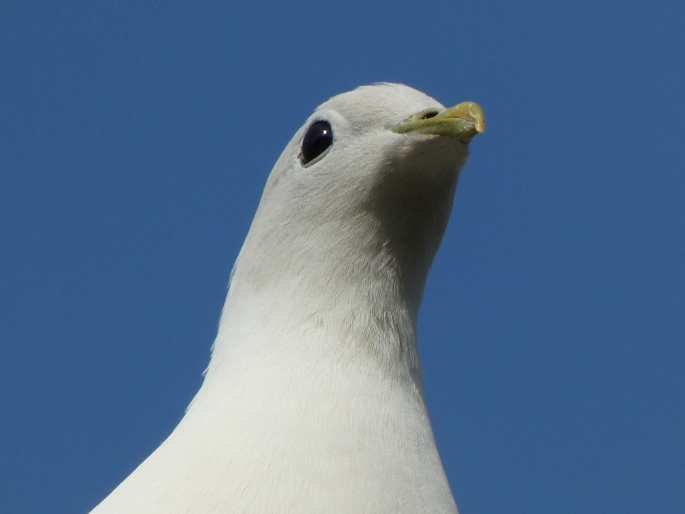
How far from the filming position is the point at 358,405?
16.2 ft

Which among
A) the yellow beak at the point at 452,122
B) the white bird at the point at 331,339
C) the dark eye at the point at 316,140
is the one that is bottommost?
the white bird at the point at 331,339

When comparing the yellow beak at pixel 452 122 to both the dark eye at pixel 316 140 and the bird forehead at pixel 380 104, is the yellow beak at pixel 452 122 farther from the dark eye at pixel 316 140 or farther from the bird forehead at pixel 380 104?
the dark eye at pixel 316 140

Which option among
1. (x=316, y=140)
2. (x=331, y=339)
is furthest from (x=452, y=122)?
(x=331, y=339)

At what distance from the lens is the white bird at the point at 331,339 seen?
4.55 meters

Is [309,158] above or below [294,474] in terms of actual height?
above

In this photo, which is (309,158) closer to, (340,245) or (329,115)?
(329,115)

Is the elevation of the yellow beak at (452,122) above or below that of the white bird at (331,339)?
above

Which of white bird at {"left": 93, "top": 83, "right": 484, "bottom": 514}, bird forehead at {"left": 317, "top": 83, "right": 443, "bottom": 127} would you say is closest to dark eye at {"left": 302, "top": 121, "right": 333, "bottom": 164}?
white bird at {"left": 93, "top": 83, "right": 484, "bottom": 514}

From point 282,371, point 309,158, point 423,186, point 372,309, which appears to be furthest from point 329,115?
point 282,371

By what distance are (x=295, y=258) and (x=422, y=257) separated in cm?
65

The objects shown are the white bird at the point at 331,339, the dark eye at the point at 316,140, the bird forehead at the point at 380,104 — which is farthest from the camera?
the dark eye at the point at 316,140

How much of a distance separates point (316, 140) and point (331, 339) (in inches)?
49.6

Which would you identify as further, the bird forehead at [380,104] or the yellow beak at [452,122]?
the bird forehead at [380,104]

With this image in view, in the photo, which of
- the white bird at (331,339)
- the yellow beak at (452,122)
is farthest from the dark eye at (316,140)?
the yellow beak at (452,122)
